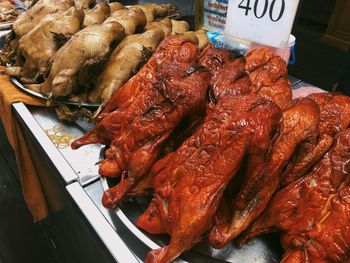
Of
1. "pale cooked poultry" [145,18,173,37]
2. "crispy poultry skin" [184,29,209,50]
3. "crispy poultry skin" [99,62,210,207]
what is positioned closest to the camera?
"crispy poultry skin" [99,62,210,207]

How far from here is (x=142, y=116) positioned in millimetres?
1268

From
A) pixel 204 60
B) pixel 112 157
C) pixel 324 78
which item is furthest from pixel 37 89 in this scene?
pixel 324 78

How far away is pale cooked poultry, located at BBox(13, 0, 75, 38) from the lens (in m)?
2.49

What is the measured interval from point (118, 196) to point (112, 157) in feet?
0.67

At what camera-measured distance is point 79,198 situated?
4.48ft

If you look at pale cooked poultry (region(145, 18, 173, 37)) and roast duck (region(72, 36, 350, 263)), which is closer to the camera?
roast duck (region(72, 36, 350, 263))

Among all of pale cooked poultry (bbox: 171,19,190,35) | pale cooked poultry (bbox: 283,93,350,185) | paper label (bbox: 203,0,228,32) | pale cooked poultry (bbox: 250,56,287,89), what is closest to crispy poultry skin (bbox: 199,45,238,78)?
pale cooked poultry (bbox: 250,56,287,89)

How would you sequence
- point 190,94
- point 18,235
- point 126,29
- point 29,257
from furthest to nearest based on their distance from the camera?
point 18,235, point 29,257, point 126,29, point 190,94

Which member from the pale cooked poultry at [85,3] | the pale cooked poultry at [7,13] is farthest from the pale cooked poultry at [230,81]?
the pale cooked poultry at [7,13]

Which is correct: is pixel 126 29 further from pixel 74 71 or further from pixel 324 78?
pixel 324 78

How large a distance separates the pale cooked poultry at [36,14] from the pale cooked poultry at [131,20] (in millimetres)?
Answer: 514

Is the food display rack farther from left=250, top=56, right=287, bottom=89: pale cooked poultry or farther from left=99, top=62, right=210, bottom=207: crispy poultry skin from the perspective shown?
left=250, top=56, right=287, bottom=89: pale cooked poultry

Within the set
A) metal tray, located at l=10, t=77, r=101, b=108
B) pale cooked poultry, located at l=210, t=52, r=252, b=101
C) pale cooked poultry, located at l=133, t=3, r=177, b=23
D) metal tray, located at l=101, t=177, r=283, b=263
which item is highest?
pale cooked poultry, located at l=210, t=52, r=252, b=101

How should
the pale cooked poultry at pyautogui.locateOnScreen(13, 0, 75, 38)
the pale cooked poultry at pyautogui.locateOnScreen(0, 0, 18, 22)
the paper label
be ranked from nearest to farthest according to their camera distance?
the paper label → the pale cooked poultry at pyautogui.locateOnScreen(13, 0, 75, 38) → the pale cooked poultry at pyautogui.locateOnScreen(0, 0, 18, 22)
